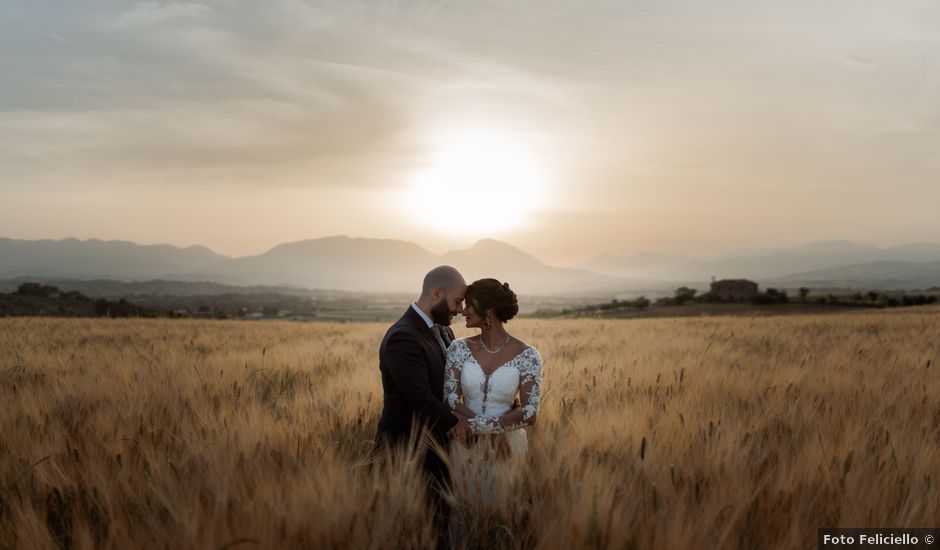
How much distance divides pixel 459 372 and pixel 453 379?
64 mm

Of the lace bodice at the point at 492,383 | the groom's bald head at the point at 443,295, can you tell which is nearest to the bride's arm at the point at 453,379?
the lace bodice at the point at 492,383

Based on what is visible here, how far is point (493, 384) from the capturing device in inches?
166

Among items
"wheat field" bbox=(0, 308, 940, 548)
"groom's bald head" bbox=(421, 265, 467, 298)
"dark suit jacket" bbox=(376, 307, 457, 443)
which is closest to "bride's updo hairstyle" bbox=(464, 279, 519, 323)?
"groom's bald head" bbox=(421, 265, 467, 298)

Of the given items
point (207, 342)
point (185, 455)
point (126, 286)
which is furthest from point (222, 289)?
point (185, 455)

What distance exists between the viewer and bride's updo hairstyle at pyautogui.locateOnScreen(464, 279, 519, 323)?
13.5 feet

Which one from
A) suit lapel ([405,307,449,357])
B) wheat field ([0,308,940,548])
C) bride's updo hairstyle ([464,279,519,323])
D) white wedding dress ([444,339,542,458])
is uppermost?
bride's updo hairstyle ([464,279,519,323])

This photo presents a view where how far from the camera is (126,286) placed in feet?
428

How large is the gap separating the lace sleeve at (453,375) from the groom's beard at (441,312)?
0.62 ft

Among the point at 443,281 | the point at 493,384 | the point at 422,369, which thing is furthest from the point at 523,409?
the point at 443,281

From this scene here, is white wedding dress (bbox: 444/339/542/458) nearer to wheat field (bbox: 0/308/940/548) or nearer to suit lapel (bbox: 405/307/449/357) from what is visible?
suit lapel (bbox: 405/307/449/357)

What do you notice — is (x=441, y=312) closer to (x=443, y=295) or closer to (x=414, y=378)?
(x=443, y=295)

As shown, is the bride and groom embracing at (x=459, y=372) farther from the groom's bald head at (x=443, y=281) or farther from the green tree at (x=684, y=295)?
the green tree at (x=684, y=295)

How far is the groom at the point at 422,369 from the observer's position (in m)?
4.00

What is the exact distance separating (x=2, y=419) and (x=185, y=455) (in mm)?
1947
